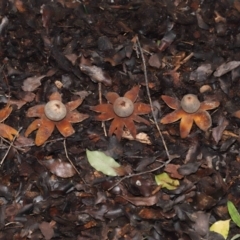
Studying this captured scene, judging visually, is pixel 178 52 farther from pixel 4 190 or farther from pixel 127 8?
pixel 4 190

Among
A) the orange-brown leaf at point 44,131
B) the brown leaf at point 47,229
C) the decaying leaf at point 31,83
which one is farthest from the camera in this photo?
the decaying leaf at point 31,83

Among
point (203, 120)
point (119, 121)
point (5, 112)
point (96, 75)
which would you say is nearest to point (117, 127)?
point (119, 121)

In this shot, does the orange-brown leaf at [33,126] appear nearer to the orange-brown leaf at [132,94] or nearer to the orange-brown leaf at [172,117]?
the orange-brown leaf at [132,94]

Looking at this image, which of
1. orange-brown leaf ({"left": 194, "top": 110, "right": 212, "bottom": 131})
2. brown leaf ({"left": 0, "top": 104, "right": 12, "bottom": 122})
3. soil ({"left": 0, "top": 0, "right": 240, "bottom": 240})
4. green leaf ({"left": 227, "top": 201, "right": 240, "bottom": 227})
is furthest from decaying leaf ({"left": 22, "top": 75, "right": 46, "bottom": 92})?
green leaf ({"left": 227, "top": 201, "right": 240, "bottom": 227})

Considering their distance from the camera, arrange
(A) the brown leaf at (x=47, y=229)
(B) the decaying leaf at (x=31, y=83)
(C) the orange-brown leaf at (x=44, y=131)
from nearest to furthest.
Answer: (A) the brown leaf at (x=47, y=229) → (C) the orange-brown leaf at (x=44, y=131) → (B) the decaying leaf at (x=31, y=83)

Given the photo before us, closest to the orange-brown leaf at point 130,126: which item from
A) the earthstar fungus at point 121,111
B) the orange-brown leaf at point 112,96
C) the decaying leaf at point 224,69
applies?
the earthstar fungus at point 121,111

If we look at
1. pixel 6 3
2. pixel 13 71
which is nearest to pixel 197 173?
pixel 13 71
